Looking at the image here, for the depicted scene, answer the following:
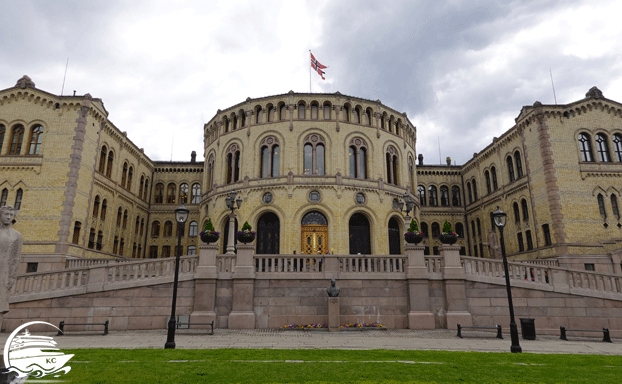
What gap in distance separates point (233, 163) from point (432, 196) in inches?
1013

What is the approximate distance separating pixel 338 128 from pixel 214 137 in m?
13.4

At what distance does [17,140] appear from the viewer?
29922 mm

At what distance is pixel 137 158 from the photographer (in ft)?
133

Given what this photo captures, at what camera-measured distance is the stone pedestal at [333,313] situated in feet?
55.1

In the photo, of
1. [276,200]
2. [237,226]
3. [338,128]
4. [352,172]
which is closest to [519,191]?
[352,172]

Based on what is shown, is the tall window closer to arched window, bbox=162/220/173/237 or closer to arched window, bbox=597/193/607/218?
arched window, bbox=162/220/173/237

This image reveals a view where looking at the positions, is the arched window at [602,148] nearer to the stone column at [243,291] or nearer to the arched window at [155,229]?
the stone column at [243,291]

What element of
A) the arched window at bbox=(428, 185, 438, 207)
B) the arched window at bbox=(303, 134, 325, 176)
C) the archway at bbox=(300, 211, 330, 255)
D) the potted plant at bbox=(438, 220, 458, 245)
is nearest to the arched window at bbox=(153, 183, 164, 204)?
the arched window at bbox=(303, 134, 325, 176)

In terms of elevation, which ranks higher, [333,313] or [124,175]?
[124,175]

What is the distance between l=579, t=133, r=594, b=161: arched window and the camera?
31906mm

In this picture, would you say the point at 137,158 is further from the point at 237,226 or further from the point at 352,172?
the point at 352,172

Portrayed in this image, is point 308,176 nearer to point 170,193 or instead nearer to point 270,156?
point 270,156

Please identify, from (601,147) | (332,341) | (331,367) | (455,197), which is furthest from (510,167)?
(331,367)

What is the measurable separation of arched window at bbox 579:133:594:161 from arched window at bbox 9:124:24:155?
46.1 m
